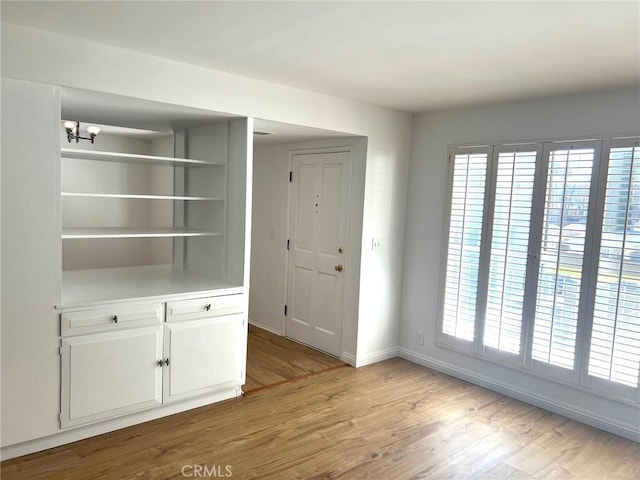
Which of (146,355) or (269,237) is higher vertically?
(269,237)

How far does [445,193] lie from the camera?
4062mm

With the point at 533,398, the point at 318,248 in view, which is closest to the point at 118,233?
the point at 318,248

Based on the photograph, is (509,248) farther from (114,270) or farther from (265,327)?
(114,270)

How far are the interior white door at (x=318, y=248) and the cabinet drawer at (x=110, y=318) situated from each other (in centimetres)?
188

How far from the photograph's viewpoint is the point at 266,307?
17.3 ft

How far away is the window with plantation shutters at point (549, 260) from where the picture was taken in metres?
3.05

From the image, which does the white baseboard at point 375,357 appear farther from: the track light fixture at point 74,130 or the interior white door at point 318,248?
the track light fixture at point 74,130

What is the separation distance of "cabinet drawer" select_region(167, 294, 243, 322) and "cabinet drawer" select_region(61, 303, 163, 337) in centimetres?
10

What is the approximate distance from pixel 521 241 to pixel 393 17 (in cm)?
216

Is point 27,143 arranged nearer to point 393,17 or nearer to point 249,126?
point 249,126

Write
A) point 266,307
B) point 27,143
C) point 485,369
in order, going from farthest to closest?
point 266,307, point 485,369, point 27,143

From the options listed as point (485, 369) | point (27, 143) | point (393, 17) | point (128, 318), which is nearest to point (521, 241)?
point (485, 369)

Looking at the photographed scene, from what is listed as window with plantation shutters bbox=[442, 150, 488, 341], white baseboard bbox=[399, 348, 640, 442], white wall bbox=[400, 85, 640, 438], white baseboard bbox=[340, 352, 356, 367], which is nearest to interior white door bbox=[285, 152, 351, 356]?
white baseboard bbox=[340, 352, 356, 367]

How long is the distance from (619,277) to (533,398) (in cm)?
114
